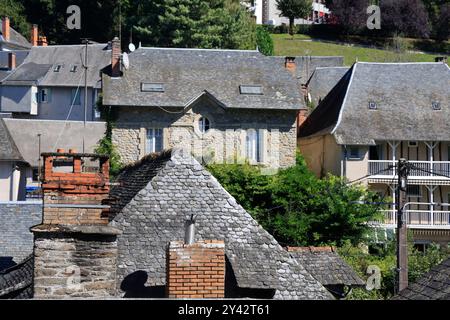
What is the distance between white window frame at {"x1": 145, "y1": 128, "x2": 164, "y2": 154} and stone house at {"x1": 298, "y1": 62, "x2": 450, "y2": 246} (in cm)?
704

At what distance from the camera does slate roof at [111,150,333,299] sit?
41.1 ft

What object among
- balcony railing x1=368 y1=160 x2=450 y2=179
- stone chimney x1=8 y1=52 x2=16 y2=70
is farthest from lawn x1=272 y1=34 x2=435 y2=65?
balcony railing x1=368 y1=160 x2=450 y2=179

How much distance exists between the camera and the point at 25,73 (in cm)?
6100

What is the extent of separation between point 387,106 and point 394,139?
7.52 ft

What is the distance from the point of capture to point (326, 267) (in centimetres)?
1755

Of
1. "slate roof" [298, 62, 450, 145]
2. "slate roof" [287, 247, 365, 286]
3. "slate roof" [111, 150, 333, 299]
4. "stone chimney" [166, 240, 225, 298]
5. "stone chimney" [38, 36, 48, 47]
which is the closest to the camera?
"stone chimney" [166, 240, 225, 298]

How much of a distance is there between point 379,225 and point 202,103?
8.67 meters

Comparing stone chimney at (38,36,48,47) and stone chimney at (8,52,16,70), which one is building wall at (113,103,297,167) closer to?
stone chimney at (8,52,16,70)

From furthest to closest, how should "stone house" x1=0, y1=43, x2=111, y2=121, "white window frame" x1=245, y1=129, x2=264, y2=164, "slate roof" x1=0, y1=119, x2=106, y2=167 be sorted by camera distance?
"stone house" x1=0, y1=43, x2=111, y2=121, "slate roof" x1=0, y1=119, x2=106, y2=167, "white window frame" x1=245, y1=129, x2=264, y2=164

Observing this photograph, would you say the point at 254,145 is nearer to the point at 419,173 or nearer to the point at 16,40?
the point at 419,173

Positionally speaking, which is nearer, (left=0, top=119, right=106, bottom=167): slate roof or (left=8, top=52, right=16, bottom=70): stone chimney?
(left=0, top=119, right=106, bottom=167): slate roof

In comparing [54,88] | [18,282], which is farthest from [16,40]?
[18,282]

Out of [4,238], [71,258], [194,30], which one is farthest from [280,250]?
[194,30]

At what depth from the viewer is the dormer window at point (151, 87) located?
40.6 m
